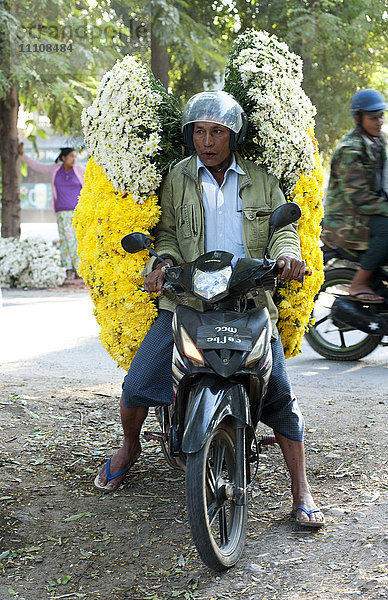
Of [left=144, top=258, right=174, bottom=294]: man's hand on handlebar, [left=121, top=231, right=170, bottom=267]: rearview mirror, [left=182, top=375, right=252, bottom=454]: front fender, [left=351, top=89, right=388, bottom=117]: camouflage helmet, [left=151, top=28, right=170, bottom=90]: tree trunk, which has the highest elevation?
[left=151, top=28, right=170, bottom=90]: tree trunk

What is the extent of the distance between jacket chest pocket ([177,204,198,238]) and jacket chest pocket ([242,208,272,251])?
0.24m

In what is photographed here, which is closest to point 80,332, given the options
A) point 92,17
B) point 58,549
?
Result: point 58,549

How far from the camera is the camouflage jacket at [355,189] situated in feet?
20.6

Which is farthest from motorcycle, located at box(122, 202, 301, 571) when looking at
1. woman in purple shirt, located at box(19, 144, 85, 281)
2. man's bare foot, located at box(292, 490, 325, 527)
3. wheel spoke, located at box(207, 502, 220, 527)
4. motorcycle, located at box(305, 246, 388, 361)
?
woman in purple shirt, located at box(19, 144, 85, 281)

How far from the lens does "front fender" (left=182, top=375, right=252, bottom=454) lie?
3.03 meters

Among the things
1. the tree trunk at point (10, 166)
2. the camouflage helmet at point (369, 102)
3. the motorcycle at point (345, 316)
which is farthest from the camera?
the tree trunk at point (10, 166)

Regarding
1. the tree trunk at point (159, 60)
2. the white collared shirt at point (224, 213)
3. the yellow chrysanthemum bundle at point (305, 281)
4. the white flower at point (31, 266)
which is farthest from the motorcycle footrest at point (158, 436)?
the tree trunk at point (159, 60)

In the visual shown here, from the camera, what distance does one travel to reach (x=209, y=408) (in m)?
3.07

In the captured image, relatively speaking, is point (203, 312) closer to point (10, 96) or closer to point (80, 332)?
point (80, 332)

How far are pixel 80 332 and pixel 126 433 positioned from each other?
5079 millimetres

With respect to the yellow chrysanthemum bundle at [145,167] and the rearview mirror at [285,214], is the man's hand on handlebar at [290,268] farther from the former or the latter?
the yellow chrysanthemum bundle at [145,167]

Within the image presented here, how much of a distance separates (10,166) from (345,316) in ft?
32.4

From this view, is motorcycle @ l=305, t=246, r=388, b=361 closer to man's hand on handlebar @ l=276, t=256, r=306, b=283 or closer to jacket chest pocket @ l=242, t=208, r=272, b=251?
jacket chest pocket @ l=242, t=208, r=272, b=251

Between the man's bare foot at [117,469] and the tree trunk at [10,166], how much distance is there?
11.5 metres
